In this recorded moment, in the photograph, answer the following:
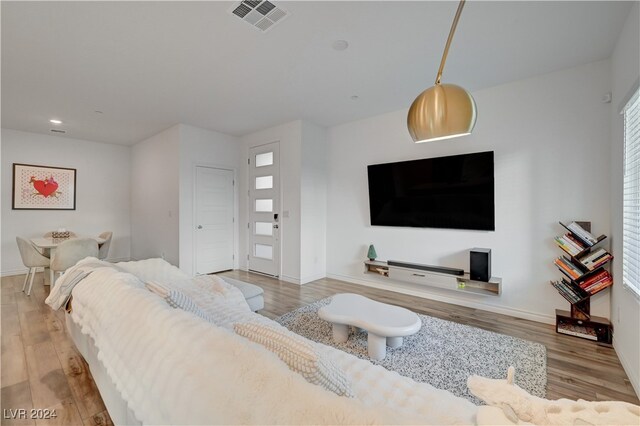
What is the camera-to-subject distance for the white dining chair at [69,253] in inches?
147

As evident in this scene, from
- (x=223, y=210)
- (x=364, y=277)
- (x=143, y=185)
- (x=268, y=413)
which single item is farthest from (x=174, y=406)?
(x=143, y=185)

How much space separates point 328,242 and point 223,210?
6.93 ft

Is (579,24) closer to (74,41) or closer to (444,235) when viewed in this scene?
(444,235)

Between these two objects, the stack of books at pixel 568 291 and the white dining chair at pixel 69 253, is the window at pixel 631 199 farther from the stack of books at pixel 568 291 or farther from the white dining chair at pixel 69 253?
the white dining chair at pixel 69 253

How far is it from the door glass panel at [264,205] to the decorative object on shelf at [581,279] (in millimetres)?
3967

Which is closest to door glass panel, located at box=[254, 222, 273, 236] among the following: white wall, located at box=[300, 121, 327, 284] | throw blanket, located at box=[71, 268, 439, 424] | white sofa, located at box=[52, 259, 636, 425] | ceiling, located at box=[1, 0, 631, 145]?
white wall, located at box=[300, 121, 327, 284]

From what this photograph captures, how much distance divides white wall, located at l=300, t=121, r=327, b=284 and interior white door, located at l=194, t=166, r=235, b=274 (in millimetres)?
1741

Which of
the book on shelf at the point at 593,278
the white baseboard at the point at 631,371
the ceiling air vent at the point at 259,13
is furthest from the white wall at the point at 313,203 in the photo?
the white baseboard at the point at 631,371

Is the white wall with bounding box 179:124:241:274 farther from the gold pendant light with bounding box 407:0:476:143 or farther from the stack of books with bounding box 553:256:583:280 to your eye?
the stack of books with bounding box 553:256:583:280

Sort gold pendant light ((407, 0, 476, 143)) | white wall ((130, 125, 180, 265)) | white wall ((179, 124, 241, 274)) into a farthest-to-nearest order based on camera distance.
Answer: white wall ((130, 125, 180, 265)) → white wall ((179, 124, 241, 274)) → gold pendant light ((407, 0, 476, 143))

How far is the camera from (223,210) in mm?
5336

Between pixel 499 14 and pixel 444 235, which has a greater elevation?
pixel 499 14

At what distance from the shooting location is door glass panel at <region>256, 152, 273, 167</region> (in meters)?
5.03

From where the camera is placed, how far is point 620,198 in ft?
7.61
